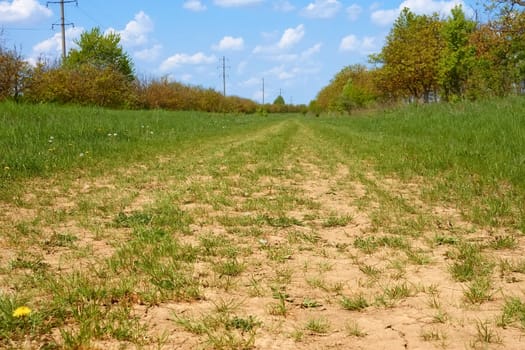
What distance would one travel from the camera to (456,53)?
33094 millimetres

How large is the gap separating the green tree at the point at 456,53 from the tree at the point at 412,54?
4.53ft

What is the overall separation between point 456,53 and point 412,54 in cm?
438

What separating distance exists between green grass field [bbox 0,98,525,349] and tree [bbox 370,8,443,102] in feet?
101

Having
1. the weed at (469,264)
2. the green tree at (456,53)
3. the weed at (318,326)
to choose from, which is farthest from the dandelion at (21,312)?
the green tree at (456,53)

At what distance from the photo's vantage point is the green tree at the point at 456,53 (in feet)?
107

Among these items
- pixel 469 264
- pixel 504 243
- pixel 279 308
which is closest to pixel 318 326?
pixel 279 308

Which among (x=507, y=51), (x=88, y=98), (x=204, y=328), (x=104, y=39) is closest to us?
(x=204, y=328)

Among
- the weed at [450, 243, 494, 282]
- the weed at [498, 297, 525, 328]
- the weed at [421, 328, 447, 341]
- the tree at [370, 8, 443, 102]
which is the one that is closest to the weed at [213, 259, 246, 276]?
the weed at [421, 328, 447, 341]

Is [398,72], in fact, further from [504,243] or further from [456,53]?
[504,243]

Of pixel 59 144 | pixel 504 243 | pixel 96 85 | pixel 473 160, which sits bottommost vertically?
pixel 504 243

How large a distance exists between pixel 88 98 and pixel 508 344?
109 ft

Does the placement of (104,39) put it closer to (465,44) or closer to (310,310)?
(465,44)

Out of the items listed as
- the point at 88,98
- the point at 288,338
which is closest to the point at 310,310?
the point at 288,338

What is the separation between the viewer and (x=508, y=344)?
219 centimetres
